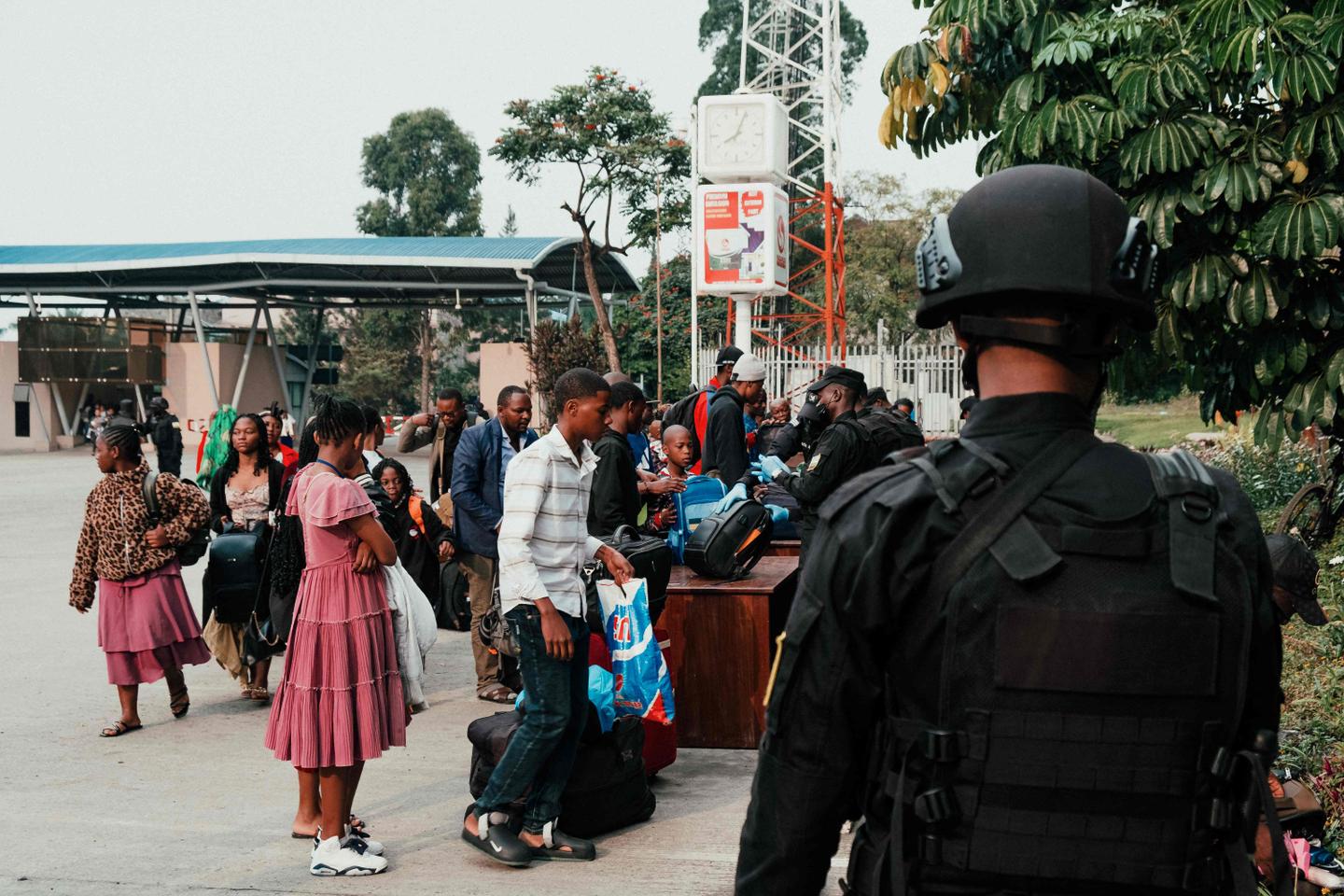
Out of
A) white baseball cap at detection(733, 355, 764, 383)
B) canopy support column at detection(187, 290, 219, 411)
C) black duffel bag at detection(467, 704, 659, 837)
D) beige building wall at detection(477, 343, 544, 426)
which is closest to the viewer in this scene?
black duffel bag at detection(467, 704, 659, 837)

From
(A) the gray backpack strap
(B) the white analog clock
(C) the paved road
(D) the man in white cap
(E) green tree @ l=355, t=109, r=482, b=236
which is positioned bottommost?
(C) the paved road

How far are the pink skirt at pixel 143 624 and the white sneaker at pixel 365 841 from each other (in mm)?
2548

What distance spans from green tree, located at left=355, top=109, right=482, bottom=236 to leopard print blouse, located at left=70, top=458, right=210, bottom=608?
48.1m

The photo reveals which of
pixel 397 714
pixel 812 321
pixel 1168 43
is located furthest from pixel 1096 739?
pixel 812 321

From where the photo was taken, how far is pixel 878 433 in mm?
6766

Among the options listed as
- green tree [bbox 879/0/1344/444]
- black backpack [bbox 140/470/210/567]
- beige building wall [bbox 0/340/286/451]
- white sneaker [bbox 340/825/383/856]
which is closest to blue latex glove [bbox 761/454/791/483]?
green tree [bbox 879/0/1344/444]

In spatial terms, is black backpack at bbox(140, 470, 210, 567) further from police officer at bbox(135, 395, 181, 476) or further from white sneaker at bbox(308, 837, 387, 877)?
police officer at bbox(135, 395, 181, 476)

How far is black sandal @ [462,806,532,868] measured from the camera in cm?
494

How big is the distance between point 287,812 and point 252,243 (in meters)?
35.8

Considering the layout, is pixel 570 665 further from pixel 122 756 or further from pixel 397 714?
pixel 122 756

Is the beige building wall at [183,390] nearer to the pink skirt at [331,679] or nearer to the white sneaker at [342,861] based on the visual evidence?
the pink skirt at [331,679]

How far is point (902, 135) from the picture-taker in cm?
800

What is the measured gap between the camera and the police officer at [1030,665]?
5.64 feet

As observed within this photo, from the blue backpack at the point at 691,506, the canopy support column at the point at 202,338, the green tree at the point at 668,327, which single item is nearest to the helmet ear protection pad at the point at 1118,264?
the blue backpack at the point at 691,506
